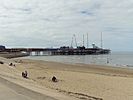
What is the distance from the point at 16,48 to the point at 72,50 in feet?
96.1

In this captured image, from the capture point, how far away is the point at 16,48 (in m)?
156

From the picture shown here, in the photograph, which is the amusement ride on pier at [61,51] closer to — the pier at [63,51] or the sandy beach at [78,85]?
the pier at [63,51]

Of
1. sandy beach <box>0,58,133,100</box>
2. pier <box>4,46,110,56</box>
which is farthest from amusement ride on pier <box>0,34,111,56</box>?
→ sandy beach <box>0,58,133,100</box>

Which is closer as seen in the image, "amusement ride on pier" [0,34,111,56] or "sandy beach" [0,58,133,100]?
"sandy beach" [0,58,133,100]

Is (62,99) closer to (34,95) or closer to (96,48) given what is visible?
(34,95)

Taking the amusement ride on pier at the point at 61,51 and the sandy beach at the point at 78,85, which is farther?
the amusement ride on pier at the point at 61,51

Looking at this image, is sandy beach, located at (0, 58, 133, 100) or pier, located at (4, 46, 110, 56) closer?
sandy beach, located at (0, 58, 133, 100)

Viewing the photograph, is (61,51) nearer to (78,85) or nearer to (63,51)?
(63,51)

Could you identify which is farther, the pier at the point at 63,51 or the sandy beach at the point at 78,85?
the pier at the point at 63,51

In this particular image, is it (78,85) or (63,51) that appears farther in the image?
(63,51)

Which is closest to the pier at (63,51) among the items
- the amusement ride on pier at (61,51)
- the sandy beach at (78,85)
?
the amusement ride on pier at (61,51)

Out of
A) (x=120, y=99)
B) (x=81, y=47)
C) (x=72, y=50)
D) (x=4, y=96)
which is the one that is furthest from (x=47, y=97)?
(x=81, y=47)

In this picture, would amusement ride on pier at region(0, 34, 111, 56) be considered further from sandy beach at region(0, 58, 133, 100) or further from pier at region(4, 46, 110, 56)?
sandy beach at region(0, 58, 133, 100)

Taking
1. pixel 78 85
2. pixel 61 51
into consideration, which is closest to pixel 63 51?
pixel 61 51
